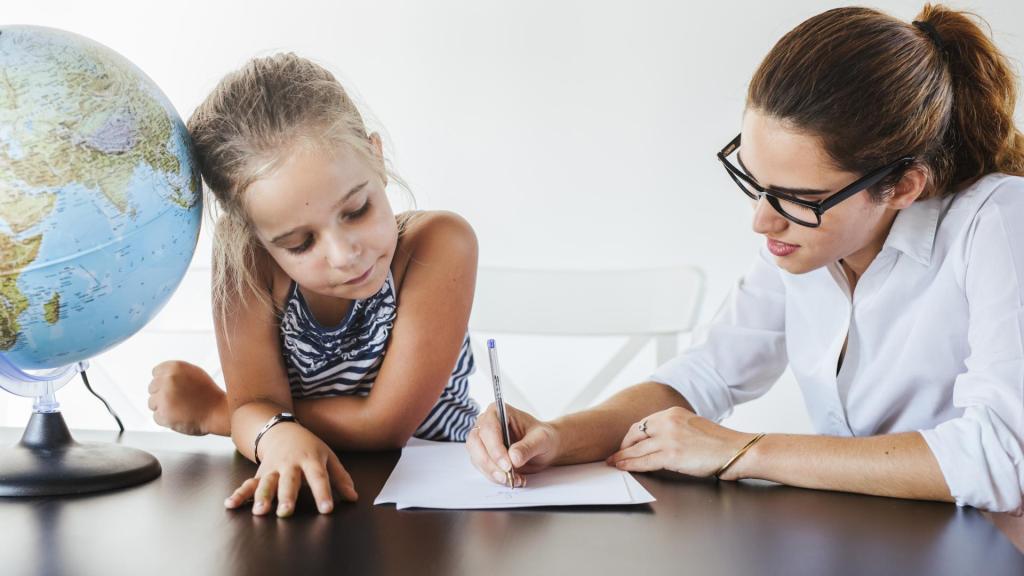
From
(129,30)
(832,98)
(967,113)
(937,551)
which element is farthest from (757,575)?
(129,30)

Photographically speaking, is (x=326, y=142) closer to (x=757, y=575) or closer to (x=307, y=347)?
(x=307, y=347)

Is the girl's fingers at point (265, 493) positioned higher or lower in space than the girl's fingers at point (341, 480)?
higher

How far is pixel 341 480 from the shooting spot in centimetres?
109

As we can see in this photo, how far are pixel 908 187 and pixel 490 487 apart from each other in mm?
659

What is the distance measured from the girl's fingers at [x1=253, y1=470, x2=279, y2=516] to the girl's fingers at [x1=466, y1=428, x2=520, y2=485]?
229mm

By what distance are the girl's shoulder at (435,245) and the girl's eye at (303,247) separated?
8.4 inches

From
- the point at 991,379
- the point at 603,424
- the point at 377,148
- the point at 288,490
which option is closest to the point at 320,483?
the point at 288,490

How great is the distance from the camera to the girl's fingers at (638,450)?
119 cm

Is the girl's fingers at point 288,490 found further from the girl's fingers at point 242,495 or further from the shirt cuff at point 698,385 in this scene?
the shirt cuff at point 698,385

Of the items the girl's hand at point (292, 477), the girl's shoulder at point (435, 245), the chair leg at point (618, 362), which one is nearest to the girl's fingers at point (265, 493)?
the girl's hand at point (292, 477)

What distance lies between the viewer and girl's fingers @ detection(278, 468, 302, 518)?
3.30 ft

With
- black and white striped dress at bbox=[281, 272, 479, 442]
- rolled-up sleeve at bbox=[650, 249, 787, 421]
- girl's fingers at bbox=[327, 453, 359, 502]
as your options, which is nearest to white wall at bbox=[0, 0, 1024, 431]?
rolled-up sleeve at bbox=[650, 249, 787, 421]

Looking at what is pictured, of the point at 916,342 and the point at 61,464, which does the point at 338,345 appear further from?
the point at 916,342

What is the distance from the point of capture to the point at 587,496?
1.07 meters
